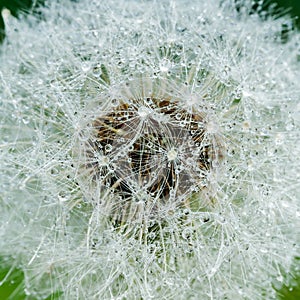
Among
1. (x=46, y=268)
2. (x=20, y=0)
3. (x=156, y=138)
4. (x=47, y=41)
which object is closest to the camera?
(x=156, y=138)

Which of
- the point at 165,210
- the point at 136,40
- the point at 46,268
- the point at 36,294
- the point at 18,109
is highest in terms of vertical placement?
the point at 136,40

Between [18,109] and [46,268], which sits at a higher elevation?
[18,109]

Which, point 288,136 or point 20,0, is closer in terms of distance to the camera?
point 288,136

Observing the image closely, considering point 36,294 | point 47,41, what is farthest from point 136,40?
point 36,294

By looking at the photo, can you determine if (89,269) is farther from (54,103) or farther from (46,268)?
(54,103)

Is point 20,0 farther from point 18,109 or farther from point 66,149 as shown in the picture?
point 66,149

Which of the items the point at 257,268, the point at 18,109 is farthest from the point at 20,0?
the point at 257,268

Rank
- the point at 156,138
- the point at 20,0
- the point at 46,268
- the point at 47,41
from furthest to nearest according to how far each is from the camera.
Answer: the point at 20,0 → the point at 47,41 → the point at 46,268 → the point at 156,138
